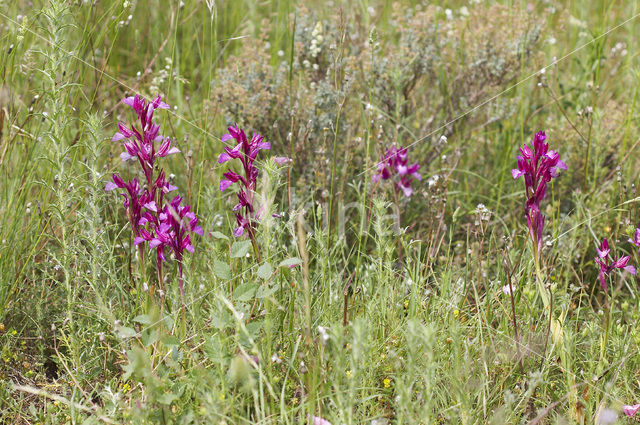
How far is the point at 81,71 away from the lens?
9.09 feet

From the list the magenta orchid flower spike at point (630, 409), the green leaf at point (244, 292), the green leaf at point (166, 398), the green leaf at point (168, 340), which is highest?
the green leaf at point (244, 292)

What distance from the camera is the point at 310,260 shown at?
2.31 metres

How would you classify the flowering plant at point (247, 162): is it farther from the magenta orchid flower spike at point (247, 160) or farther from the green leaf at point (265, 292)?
the green leaf at point (265, 292)

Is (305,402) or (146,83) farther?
(146,83)

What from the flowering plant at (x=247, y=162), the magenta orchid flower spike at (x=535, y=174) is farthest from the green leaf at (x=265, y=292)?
the magenta orchid flower spike at (x=535, y=174)

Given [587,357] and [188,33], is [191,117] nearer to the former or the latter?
[188,33]

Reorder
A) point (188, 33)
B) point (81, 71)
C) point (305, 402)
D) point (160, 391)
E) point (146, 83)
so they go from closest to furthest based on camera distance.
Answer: point (160, 391) < point (305, 402) < point (81, 71) < point (146, 83) < point (188, 33)

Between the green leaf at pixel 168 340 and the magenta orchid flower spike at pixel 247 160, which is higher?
the magenta orchid flower spike at pixel 247 160

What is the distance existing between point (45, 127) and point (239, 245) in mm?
1397

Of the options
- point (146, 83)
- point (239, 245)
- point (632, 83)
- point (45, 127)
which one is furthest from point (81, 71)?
point (632, 83)

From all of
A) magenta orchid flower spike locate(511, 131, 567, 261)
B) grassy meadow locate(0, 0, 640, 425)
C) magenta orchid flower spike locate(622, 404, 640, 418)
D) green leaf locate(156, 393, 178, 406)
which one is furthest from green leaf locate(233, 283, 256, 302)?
magenta orchid flower spike locate(622, 404, 640, 418)

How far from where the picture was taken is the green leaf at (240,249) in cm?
186

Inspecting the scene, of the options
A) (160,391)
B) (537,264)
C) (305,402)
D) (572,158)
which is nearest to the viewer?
(160,391)

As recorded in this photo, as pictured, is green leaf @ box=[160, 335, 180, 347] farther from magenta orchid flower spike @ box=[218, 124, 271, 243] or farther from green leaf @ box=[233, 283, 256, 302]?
magenta orchid flower spike @ box=[218, 124, 271, 243]
